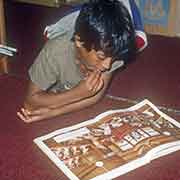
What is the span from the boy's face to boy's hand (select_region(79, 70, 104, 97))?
19mm

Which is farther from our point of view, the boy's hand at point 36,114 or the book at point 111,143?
the boy's hand at point 36,114

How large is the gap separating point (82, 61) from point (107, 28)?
15 centimetres

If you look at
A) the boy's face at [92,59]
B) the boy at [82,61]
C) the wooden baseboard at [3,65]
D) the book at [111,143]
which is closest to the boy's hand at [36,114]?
the boy at [82,61]

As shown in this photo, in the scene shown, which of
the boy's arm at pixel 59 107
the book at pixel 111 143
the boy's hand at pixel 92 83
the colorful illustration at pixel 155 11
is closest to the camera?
the book at pixel 111 143

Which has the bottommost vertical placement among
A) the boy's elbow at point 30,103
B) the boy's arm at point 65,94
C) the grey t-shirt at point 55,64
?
the boy's elbow at point 30,103

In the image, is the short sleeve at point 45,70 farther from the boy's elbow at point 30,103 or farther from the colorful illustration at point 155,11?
the colorful illustration at point 155,11

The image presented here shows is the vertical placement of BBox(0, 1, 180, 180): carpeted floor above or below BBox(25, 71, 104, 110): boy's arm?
below

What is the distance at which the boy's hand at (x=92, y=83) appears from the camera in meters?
1.41

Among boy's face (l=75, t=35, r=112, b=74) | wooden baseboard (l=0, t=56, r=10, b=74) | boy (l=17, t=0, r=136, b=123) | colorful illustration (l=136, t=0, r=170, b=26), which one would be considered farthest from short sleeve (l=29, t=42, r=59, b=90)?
colorful illustration (l=136, t=0, r=170, b=26)

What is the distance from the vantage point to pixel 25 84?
6.07 feet

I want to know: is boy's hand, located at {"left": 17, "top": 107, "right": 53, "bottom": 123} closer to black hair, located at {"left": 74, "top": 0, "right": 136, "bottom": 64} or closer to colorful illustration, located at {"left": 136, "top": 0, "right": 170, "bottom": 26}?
black hair, located at {"left": 74, "top": 0, "right": 136, "bottom": 64}

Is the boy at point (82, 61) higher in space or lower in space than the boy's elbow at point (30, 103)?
higher

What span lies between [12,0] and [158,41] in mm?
930

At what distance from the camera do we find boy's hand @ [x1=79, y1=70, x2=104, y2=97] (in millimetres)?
1414
